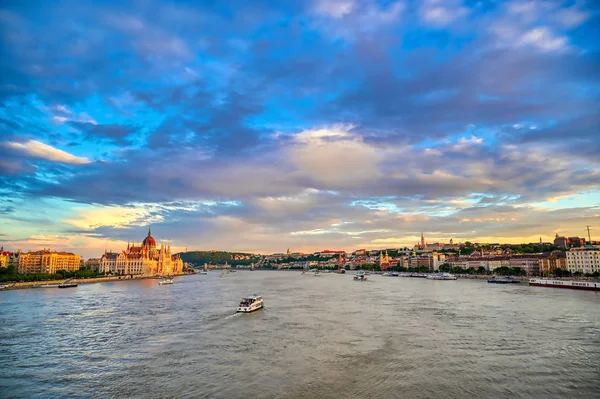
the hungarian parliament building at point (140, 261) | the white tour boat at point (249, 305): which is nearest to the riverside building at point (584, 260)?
the white tour boat at point (249, 305)

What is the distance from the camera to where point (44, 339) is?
66.1 feet

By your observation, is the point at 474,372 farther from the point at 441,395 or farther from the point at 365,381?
the point at 365,381

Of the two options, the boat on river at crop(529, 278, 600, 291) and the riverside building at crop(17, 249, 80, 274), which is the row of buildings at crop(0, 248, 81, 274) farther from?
the boat on river at crop(529, 278, 600, 291)

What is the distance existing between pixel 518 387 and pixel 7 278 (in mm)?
71766

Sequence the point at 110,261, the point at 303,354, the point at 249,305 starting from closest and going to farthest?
the point at 303,354 < the point at 249,305 < the point at 110,261

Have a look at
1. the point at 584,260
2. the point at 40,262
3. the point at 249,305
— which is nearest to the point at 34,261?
the point at 40,262

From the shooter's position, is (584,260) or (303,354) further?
(584,260)

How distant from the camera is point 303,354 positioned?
16.8 m

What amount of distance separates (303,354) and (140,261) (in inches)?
4084

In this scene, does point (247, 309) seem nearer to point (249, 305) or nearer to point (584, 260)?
point (249, 305)

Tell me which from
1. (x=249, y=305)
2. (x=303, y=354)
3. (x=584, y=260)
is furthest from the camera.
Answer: (x=584, y=260)

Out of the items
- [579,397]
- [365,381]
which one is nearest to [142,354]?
[365,381]

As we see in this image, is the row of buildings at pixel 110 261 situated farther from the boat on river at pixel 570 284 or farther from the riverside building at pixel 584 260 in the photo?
the riverside building at pixel 584 260

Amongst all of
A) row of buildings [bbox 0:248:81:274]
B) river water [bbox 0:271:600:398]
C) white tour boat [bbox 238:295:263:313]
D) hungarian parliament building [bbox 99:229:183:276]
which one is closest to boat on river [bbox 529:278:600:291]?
river water [bbox 0:271:600:398]
